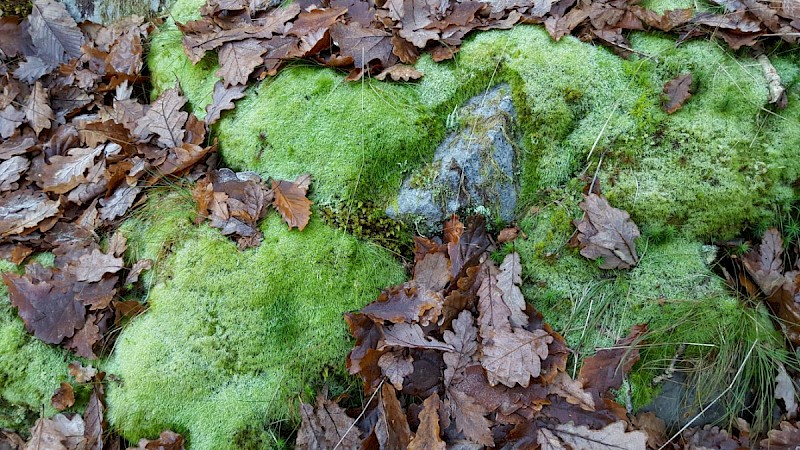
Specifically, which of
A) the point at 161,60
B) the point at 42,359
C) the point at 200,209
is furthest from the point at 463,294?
the point at 161,60

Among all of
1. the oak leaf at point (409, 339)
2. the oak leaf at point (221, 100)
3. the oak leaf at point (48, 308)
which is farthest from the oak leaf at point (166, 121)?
the oak leaf at point (409, 339)

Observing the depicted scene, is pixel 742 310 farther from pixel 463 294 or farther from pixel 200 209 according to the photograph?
pixel 200 209

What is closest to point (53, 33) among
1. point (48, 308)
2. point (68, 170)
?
point (68, 170)

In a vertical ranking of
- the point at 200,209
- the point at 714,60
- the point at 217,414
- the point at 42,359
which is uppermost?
the point at 714,60

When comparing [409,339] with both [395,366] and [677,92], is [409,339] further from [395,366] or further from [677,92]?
→ [677,92]

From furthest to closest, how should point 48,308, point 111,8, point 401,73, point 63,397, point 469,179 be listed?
point 111,8, point 401,73, point 469,179, point 48,308, point 63,397

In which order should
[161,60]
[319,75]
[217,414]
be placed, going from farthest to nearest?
[161,60]
[319,75]
[217,414]

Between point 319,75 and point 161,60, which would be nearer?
point 319,75
